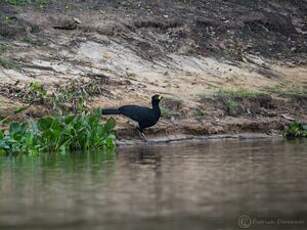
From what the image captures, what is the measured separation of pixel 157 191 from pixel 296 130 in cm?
1009

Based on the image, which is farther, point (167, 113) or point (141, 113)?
point (167, 113)

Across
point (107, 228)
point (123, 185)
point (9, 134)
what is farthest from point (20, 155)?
point (107, 228)

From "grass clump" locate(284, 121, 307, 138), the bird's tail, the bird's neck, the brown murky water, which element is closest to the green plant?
the bird's neck

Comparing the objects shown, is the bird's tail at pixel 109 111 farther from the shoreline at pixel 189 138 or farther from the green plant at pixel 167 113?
the green plant at pixel 167 113

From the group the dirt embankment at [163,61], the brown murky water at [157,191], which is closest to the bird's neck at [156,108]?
the dirt embankment at [163,61]

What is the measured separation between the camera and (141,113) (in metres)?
19.0

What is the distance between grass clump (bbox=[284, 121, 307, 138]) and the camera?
21.0 meters

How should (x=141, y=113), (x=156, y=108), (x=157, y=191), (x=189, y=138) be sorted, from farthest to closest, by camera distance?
(x=189, y=138), (x=156, y=108), (x=141, y=113), (x=157, y=191)

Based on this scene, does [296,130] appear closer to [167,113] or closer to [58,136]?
[167,113]

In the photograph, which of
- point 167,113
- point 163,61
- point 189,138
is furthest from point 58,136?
point 163,61

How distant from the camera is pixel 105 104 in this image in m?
20.1

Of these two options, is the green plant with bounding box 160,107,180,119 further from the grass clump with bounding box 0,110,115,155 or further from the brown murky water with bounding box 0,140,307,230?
the brown murky water with bounding box 0,140,307,230

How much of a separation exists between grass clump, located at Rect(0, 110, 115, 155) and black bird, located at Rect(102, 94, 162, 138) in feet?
3.67

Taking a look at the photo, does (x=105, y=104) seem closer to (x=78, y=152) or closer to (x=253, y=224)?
(x=78, y=152)
